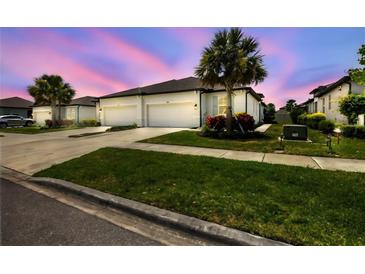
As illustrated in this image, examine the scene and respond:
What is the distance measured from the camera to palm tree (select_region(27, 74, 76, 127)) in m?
23.8

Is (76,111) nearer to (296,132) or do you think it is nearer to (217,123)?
(217,123)

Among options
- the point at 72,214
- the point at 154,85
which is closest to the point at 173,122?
the point at 154,85

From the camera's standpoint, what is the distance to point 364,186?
4281 mm

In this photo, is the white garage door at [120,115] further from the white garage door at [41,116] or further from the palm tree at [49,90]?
→ the white garage door at [41,116]

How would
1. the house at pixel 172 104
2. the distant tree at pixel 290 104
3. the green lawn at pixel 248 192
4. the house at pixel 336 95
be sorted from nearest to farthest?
the green lawn at pixel 248 192
the house at pixel 336 95
the house at pixel 172 104
the distant tree at pixel 290 104

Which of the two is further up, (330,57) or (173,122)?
(330,57)

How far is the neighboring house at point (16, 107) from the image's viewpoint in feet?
118

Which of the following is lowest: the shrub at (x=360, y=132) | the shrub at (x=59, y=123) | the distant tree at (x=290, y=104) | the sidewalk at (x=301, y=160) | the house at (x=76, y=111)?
the sidewalk at (x=301, y=160)

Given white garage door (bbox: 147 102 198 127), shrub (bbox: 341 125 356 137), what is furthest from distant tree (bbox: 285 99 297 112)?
shrub (bbox: 341 125 356 137)

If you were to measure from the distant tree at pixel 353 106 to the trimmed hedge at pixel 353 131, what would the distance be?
2480 millimetres

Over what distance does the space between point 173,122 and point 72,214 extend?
15902 mm

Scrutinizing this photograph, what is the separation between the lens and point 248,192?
163 inches

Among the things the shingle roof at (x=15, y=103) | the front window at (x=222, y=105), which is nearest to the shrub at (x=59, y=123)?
the shingle roof at (x=15, y=103)

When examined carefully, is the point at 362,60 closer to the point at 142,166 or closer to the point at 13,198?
the point at 142,166
